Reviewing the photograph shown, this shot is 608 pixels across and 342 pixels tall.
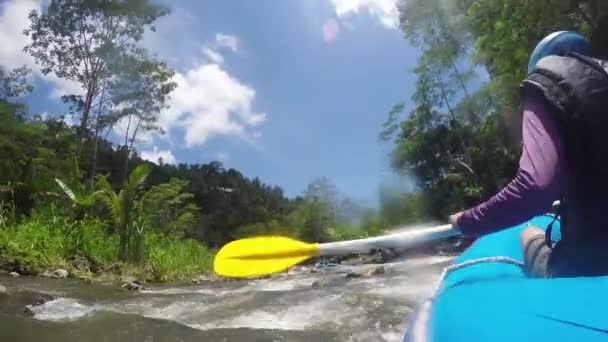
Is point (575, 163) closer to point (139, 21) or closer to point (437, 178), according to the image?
point (139, 21)

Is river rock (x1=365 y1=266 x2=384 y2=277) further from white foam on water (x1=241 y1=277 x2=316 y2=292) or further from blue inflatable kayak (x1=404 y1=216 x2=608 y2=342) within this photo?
blue inflatable kayak (x1=404 y1=216 x2=608 y2=342)

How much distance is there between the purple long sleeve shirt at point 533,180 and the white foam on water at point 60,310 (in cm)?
391

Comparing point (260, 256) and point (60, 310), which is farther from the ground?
point (260, 256)

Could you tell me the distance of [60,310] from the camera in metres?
4.46

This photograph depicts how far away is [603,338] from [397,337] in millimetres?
3170

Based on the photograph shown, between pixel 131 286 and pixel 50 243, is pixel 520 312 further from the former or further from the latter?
pixel 50 243

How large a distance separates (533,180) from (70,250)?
789cm

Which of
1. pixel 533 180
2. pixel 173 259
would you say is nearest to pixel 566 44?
pixel 533 180

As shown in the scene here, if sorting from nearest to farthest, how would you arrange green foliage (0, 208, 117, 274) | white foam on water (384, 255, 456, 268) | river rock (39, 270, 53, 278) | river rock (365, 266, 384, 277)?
white foam on water (384, 255, 456, 268) → river rock (39, 270, 53, 278) → green foliage (0, 208, 117, 274) → river rock (365, 266, 384, 277)

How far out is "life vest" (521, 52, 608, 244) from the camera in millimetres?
1175

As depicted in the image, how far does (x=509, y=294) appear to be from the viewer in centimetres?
96

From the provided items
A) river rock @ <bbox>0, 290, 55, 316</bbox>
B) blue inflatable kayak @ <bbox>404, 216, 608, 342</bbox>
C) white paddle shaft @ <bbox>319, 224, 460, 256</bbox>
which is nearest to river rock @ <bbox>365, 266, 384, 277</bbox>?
river rock @ <bbox>0, 290, 55, 316</bbox>

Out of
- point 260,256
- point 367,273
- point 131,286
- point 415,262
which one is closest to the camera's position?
point 260,256

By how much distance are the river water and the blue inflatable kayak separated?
1.64 m
